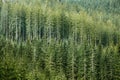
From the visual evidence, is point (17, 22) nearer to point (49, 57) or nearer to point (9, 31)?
point (9, 31)

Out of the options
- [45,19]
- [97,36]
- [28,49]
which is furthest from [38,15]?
[28,49]

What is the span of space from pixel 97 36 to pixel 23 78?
9156 cm

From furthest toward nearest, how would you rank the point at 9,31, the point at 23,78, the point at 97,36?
the point at 97,36 → the point at 9,31 → the point at 23,78

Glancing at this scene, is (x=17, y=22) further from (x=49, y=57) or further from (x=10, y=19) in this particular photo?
(x=49, y=57)

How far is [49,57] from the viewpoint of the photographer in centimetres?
9056

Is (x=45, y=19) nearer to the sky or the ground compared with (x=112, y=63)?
nearer to the sky

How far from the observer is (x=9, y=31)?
125812 mm

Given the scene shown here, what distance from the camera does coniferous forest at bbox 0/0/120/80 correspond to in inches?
2790

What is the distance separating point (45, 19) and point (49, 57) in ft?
154

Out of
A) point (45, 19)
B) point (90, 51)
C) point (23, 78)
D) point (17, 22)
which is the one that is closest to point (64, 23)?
point (45, 19)

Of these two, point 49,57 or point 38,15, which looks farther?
point 38,15

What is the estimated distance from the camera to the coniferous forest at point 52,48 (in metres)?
70.9

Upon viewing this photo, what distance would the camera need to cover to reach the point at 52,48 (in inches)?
3745

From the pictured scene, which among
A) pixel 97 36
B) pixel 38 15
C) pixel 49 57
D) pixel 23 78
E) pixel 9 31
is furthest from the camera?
pixel 97 36
